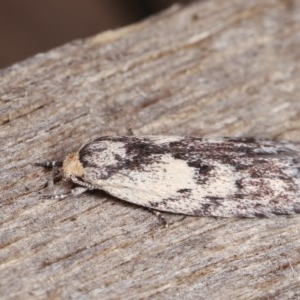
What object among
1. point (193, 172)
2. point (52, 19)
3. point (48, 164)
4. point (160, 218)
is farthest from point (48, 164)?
point (52, 19)

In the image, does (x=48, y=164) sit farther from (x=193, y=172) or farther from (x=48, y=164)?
(x=193, y=172)

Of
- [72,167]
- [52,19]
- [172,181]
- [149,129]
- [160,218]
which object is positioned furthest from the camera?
[52,19]

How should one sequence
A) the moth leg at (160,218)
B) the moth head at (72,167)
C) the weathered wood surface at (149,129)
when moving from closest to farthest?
the weathered wood surface at (149,129) < the moth leg at (160,218) < the moth head at (72,167)

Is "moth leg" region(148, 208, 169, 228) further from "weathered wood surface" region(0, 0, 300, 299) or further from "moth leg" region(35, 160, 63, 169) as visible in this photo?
"moth leg" region(35, 160, 63, 169)

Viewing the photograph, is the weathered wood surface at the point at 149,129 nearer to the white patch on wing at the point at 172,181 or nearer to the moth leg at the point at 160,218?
the moth leg at the point at 160,218

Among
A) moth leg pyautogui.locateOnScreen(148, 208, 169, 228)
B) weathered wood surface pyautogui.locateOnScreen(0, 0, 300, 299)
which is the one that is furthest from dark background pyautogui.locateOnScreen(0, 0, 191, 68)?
moth leg pyautogui.locateOnScreen(148, 208, 169, 228)

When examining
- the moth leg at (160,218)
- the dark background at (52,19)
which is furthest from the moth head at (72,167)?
the dark background at (52,19)
